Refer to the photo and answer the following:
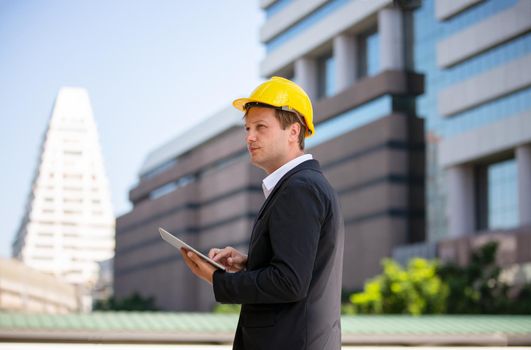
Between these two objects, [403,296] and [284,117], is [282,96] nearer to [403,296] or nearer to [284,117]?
[284,117]

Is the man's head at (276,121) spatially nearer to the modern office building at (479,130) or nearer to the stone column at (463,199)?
the modern office building at (479,130)

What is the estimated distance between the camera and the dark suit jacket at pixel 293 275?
377 centimetres

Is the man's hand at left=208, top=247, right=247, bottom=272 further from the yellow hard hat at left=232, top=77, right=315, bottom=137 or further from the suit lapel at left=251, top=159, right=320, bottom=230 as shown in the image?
the yellow hard hat at left=232, top=77, right=315, bottom=137

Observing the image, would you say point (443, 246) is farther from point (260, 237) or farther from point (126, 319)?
point (260, 237)

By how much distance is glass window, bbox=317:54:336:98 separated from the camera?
3841 inches

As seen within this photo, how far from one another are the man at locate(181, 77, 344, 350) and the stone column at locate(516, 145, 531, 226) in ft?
204

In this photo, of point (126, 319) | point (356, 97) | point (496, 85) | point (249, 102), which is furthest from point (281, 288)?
point (356, 97)

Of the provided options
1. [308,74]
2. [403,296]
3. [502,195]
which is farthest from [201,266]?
[308,74]

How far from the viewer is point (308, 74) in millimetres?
99500

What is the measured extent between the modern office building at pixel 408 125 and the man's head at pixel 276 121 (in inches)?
2232

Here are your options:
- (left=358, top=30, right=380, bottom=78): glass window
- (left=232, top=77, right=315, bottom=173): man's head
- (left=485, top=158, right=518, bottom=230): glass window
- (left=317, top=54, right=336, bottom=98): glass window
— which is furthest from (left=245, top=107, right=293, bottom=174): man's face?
(left=317, top=54, right=336, bottom=98): glass window

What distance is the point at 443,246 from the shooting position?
6888 centimetres

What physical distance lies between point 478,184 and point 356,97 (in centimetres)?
1907

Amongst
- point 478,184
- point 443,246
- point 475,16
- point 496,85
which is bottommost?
point 443,246
